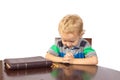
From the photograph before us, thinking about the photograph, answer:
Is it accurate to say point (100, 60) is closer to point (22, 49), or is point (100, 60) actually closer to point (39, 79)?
point (22, 49)

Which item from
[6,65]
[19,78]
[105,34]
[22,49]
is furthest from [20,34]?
[19,78]

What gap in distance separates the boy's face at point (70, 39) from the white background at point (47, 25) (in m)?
1.20

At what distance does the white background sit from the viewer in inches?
108

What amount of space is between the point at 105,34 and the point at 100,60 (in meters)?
0.36

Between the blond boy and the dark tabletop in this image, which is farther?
the blond boy

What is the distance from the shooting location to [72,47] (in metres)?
1.73

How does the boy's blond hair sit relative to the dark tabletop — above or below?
above

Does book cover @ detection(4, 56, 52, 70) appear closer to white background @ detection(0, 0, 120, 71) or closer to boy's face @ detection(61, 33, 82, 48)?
boy's face @ detection(61, 33, 82, 48)

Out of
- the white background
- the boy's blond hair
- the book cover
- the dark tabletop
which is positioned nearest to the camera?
the dark tabletop

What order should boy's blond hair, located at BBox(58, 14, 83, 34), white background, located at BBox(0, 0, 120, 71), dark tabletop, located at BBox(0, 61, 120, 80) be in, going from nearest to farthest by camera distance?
dark tabletop, located at BBox(0, 61, 120, 80), boy's blond hair, located at BBox(58, 14, 83, 34), white background, located at BBox(0, 0, 120, 71)

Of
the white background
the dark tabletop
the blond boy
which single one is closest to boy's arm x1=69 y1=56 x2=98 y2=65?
the blond boy

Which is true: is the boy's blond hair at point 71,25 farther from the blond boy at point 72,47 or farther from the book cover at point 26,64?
the book cover at point 26,64

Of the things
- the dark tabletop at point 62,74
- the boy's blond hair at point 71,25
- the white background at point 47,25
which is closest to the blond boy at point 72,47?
the boy's blond hair at point 71,25

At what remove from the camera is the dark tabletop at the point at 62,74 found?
1.23m
